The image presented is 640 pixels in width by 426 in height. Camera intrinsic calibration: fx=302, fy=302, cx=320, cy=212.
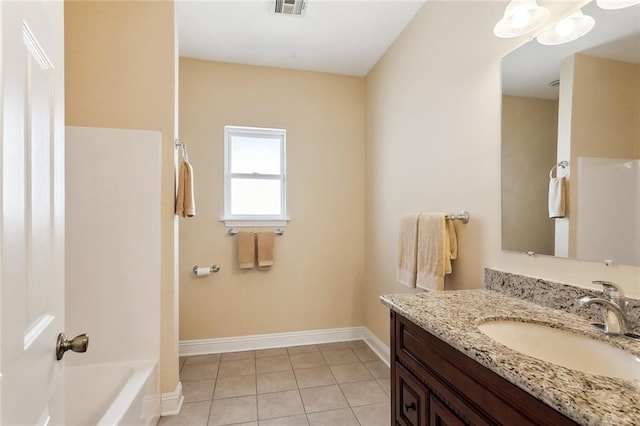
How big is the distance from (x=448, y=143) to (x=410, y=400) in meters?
1.37

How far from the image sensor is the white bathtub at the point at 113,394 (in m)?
1.44

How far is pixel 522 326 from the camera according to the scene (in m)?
1.00

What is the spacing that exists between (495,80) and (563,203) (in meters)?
0.69

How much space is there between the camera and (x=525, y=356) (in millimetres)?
730

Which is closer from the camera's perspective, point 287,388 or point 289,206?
point 287,388

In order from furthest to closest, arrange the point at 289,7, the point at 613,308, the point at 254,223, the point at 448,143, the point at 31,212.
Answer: the point at 254,223
the point at 289,7
the point at 448,143
the point at 613,308
the point at 31,212

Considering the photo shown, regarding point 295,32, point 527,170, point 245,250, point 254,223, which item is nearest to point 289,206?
point 254,223

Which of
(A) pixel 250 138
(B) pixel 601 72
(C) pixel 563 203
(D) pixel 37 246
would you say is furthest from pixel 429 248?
(A) pixel 250 138

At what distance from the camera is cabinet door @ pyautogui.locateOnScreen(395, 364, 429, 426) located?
1032mm

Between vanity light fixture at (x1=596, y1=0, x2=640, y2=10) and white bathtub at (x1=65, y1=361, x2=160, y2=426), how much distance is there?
2.43 meters

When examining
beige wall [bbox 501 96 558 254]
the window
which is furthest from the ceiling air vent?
beige wall [bbox 501 96 558 254]

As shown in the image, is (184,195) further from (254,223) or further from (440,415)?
Answer: (440,415)

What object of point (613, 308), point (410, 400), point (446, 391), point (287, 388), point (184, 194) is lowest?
point (287, 388)

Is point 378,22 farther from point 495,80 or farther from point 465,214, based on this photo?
point 465,214
